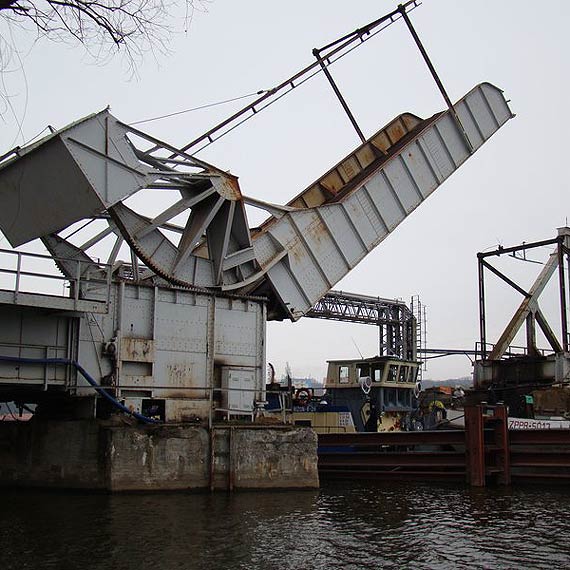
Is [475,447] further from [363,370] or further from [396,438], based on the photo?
[363,370]

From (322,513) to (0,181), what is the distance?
8.96 metres

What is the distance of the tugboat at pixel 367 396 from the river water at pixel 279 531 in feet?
27.3

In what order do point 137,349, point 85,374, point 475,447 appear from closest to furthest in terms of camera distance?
1. point 85,374
2. point 137,349
3. point 475,447

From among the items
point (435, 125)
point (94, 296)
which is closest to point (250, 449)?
point (94, 296)

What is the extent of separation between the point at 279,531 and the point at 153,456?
156 inches

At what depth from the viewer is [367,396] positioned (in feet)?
86.1

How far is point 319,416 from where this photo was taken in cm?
2488

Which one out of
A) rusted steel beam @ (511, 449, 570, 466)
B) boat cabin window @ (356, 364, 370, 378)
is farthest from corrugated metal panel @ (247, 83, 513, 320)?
boat cabin window @ (356, 364, 370, 378)

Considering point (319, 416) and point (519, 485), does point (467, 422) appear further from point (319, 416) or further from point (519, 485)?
point (319, 416)

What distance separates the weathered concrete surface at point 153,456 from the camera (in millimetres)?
15164

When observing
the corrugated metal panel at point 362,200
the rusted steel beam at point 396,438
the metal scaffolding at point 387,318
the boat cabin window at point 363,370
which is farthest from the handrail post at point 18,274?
the metal scaffolding at point 387,318

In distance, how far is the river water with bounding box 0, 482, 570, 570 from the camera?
34.6ft

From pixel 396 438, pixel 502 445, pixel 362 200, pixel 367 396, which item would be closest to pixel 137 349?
pixel 362 200

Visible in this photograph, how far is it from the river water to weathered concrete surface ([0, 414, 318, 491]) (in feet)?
1.14
